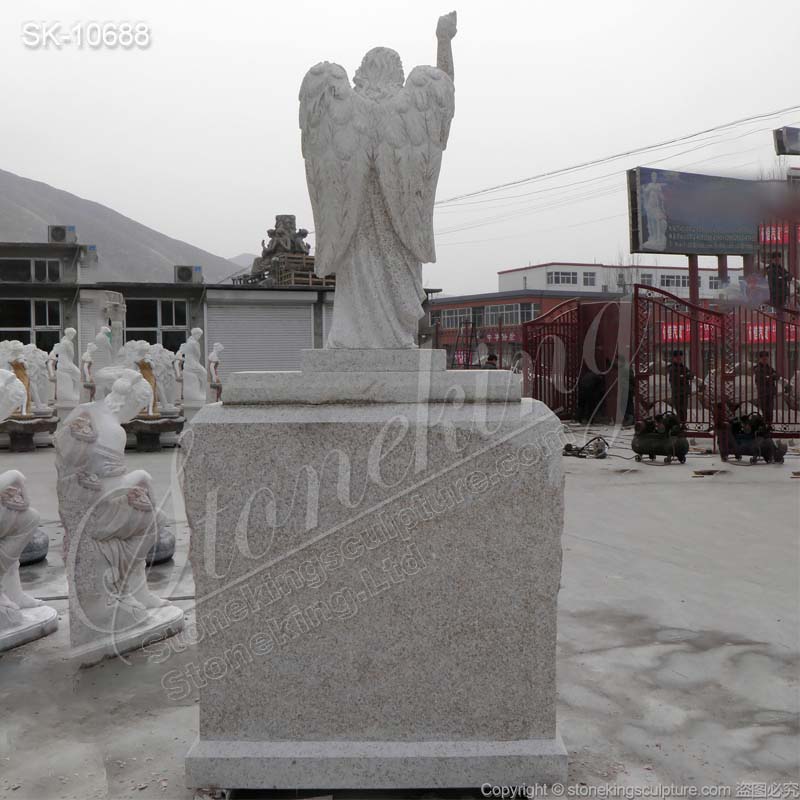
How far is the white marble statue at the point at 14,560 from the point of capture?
154 inches

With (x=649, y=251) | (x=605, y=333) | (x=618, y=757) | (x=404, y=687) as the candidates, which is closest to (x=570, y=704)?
(x=618, y=757)

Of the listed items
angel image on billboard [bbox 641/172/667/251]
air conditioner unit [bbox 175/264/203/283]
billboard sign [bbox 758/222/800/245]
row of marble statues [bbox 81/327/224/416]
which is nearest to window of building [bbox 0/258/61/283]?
air conditioner unit [bbox 175/264/203/283]

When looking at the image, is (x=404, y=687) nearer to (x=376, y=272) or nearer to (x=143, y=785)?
(x=143, y=785)

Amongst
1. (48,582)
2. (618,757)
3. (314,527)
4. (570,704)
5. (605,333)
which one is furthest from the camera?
(605,333)

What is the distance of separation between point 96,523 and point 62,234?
80.0 ft

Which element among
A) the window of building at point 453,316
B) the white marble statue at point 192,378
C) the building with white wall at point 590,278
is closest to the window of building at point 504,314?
the window of building at point 453,316

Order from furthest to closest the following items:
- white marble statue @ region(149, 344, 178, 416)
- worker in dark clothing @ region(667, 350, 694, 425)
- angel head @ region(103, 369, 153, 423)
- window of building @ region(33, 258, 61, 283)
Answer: window of building @ region(33, 258, 61, 283) → white marble statue @ region(149, 344, 178, 416) → worker in dark clothing @ region(667, 350, 694, 425) → angel head @ region(103, 369, 153, 423)

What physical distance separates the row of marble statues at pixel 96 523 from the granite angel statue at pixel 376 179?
147 centimetres

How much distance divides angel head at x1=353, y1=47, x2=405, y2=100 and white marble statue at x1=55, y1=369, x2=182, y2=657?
1860 mm

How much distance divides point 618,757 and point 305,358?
183 centimetres

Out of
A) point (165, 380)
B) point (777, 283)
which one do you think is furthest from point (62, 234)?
point (777, 283)

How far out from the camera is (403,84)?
3.03 metres

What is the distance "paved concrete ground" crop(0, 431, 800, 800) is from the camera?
2.75 meters

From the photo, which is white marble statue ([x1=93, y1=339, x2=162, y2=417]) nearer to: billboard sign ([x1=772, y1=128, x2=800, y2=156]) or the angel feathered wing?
the angel feathered wing
